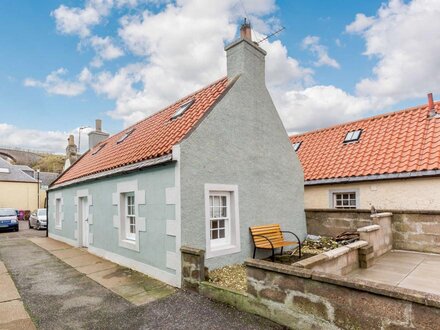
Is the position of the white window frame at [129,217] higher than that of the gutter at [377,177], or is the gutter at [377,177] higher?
the gutter at [377,177]

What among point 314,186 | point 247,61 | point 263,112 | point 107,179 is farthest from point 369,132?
point 107,179

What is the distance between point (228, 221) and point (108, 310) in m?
3.85

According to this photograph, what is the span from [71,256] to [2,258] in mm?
2535

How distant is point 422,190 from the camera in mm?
10086

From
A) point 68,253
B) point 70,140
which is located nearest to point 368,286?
point 68,253

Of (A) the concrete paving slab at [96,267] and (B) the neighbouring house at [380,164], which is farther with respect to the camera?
(B) the neighbouring house at [380,164]

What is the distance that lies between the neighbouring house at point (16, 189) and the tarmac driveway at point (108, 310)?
110ft

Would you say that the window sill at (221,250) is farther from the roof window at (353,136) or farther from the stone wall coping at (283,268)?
the roof window at (353,136)

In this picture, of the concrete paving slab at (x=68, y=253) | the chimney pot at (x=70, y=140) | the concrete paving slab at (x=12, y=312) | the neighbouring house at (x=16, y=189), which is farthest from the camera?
the neighbouring house at (x=16, y=189)

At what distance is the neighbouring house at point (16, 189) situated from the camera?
34438 mm

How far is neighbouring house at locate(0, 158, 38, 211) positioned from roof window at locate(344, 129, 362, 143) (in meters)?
38.1

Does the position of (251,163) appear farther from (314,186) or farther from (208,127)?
(314,186)

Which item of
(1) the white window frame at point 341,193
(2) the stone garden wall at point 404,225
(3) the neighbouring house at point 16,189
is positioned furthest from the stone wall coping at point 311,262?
(3) the neighbouring house at point 16,189

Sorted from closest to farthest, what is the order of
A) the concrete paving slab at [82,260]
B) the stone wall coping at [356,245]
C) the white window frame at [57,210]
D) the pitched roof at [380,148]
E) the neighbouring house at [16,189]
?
the stone wall coping at [356,245]
the concrete paving slab at [82,260]
the pitched roof at [380,148]
the white window frame at [57,210]
the neighbouring house at [16,189]
